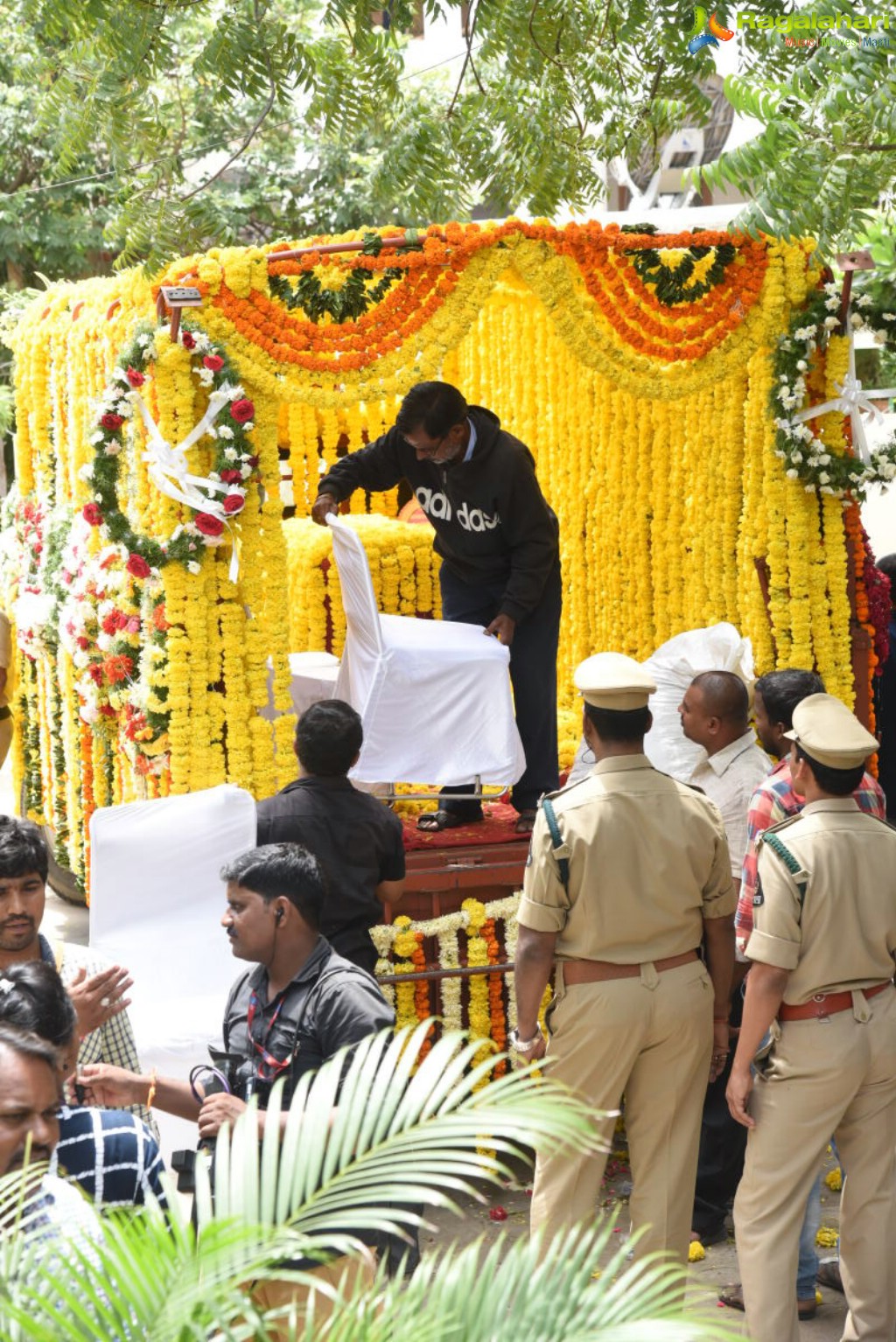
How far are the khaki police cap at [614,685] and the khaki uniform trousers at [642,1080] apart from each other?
65 cm

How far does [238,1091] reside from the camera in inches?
133

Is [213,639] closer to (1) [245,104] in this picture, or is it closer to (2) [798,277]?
(2) [798,277]

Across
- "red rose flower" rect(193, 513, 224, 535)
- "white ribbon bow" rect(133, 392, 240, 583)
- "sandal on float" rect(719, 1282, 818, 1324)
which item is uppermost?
"white ribbon bow" rect(133, 392, 240, 583)

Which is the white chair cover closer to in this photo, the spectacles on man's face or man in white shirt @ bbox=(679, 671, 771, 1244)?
man in white shirt @ bbox=(679, 671, 771, 1244)

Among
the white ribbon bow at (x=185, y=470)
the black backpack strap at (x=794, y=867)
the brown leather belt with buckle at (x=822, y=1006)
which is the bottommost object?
the brown leather belt with buckle at (x=822, y=1006)

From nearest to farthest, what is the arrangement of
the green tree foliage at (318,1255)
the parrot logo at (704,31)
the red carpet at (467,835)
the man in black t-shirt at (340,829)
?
1. the green tree foliage at (318,1255)
2. the man in black t-shirt at (340,829)
3. the parrot logo at (704,31)
4. the red carpet at (467,835)

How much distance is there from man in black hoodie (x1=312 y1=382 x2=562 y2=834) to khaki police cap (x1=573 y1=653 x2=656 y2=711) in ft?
6.24

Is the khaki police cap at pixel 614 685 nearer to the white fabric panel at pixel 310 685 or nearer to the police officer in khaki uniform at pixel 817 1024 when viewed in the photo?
the police officer in khaki uniform at pixel 817 1024

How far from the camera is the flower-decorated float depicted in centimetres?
573

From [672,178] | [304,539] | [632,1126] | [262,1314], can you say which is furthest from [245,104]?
[262,1314]

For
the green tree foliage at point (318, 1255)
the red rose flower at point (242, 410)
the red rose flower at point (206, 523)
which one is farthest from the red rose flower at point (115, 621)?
the green tree foliage at point (318, 1255)

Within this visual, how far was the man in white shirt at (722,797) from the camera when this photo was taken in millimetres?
4977

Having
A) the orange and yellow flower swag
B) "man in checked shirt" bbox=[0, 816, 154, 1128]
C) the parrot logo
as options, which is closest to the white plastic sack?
the orange and yellow flower swag

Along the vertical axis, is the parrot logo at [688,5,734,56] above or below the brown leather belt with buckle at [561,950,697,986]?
above
